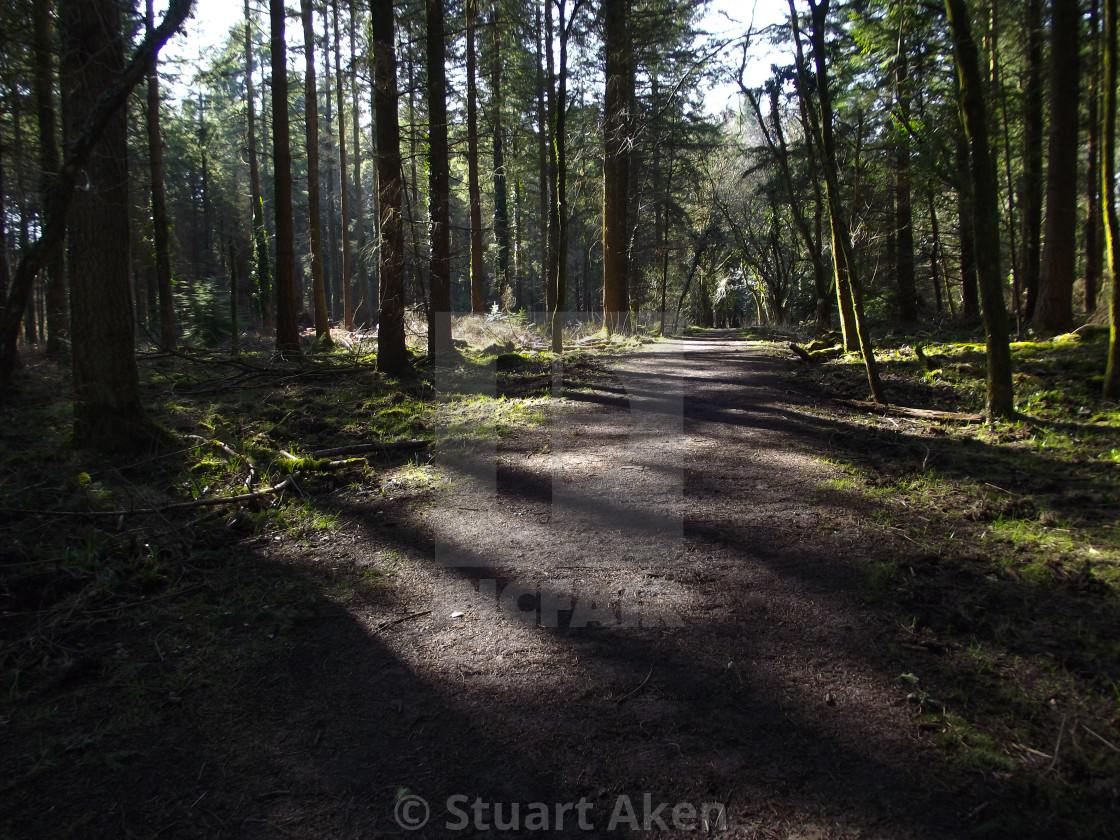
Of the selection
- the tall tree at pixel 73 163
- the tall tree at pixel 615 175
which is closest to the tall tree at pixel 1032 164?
the tall tree at pixel 615 175

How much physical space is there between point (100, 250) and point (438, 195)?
6703mm

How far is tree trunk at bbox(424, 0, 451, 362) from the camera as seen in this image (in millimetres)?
11008

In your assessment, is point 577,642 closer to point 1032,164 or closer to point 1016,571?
point 1016,571

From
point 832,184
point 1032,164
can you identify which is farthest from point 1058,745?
point 1032,164

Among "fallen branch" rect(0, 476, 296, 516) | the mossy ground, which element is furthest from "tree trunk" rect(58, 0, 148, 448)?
the mossy ground

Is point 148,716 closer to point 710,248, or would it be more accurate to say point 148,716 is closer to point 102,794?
point 102,794

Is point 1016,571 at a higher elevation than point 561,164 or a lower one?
lower

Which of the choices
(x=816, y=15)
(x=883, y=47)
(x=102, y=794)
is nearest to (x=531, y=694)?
(x=102, y=794)

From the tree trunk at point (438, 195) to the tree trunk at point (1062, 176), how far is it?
9955mm

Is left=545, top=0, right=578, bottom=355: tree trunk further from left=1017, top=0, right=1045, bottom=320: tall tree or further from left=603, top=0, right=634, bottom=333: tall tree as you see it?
left=1017, top=0, right=1045, bottom=320: tall tree

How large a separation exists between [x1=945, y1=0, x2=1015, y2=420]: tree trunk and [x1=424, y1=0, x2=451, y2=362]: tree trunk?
26.7ft

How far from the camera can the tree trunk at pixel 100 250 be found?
17.1ft

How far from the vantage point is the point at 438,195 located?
1127 centimetres

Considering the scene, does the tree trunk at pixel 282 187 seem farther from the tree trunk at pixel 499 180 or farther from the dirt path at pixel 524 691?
the dirt path at pixel 524 691
